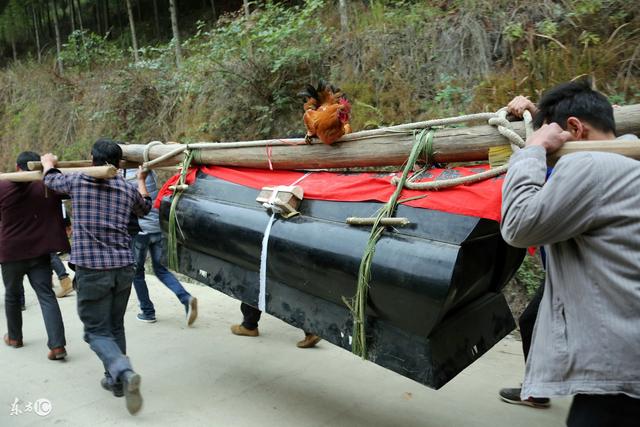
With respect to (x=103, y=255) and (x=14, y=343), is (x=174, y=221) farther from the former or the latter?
(x=14, y=343)

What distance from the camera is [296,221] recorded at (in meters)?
2.45

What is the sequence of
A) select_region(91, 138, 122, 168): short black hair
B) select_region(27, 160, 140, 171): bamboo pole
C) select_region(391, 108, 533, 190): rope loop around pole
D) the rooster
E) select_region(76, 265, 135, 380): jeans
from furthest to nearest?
select_region(27, 160, 140, 171): bamboo pole
select_region(91, 138, 122, 168): short black hair
select_region(76, 265, 135, 380): jeans
the rooster
select_region(391, 108, 533, 190): rope loop around pole

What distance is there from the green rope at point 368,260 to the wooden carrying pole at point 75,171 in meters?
1.78

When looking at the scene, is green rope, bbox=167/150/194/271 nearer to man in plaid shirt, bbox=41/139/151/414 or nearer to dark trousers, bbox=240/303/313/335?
man in plaid shirt, bbox=41/139/151/414

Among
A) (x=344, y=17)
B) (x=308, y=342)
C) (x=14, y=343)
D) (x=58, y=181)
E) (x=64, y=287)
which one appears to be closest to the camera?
(x=58, y=181)

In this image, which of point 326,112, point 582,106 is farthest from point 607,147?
point 326,112

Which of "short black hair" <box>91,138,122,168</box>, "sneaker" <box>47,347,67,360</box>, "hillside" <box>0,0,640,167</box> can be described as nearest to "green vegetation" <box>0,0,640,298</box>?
"hillside" <box>0,0,640,167</box>

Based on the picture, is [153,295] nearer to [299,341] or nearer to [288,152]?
[299,341]

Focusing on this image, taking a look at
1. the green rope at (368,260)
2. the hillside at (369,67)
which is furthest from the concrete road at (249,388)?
the hillside at (369,67)

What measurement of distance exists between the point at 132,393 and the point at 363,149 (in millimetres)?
1971

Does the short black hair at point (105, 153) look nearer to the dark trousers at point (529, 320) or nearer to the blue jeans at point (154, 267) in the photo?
the blue jeans at point (154, 267)

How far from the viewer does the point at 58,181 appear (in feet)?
10.2

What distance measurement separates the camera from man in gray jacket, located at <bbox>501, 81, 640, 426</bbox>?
1.28 metres

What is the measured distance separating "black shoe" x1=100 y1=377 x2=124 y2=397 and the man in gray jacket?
2567 mm
